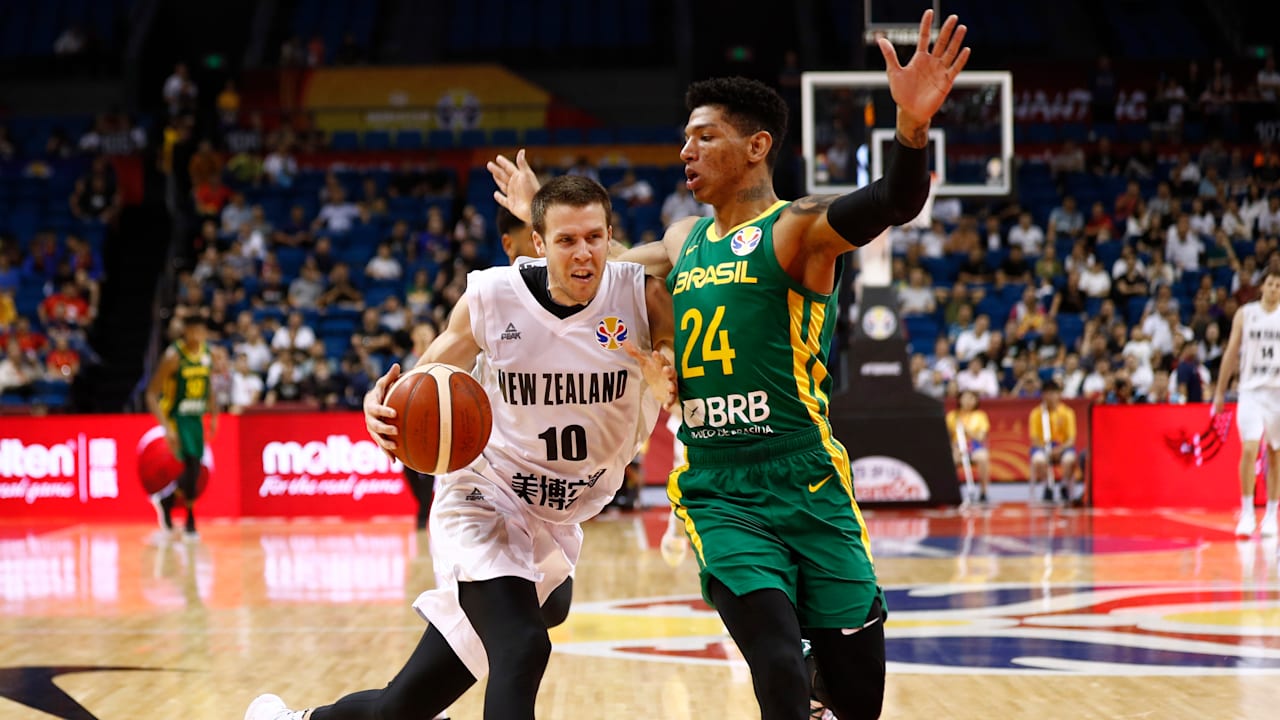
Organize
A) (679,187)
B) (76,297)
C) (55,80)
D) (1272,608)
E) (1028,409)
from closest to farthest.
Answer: (1272,608) < (1028,409) < (76,297) < (679,187) < (55,80)

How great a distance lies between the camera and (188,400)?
12.6 metres

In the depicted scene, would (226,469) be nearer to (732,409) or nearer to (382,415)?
(382,415)

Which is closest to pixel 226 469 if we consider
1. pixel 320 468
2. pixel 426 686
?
pixel 320 468

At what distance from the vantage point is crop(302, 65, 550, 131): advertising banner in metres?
24.0

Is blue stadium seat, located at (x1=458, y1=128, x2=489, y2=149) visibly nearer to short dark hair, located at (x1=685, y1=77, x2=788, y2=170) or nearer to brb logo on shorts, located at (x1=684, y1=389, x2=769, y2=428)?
short dark hair, located at (x1=685, y1=77, x2=788, y2=170)

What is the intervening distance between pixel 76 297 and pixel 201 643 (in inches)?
502

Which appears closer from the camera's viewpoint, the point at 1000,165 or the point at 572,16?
the point at 1000,165

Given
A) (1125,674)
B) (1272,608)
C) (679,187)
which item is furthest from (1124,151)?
(1125,674)

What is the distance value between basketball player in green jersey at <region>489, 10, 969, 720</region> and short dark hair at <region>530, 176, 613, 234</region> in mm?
305

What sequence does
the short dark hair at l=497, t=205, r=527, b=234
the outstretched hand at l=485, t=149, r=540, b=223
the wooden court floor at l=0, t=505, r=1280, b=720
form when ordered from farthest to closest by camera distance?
the wooden court floor at l=0, t=505, r=1280, b=720, the short dark hair at l=497, t=205, r=527, b=234, the outstretched hand at l=485, t=149, r=540, b=223

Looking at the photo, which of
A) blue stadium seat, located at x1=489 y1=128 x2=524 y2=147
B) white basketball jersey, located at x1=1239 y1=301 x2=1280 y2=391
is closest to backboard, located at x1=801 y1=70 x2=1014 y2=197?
white basketball jersey, located at x1=1239 y1=301 x2=1280 y2=391

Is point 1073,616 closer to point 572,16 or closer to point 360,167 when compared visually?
point 360,167

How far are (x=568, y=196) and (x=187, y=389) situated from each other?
958cm

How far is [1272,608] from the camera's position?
7.49 m
